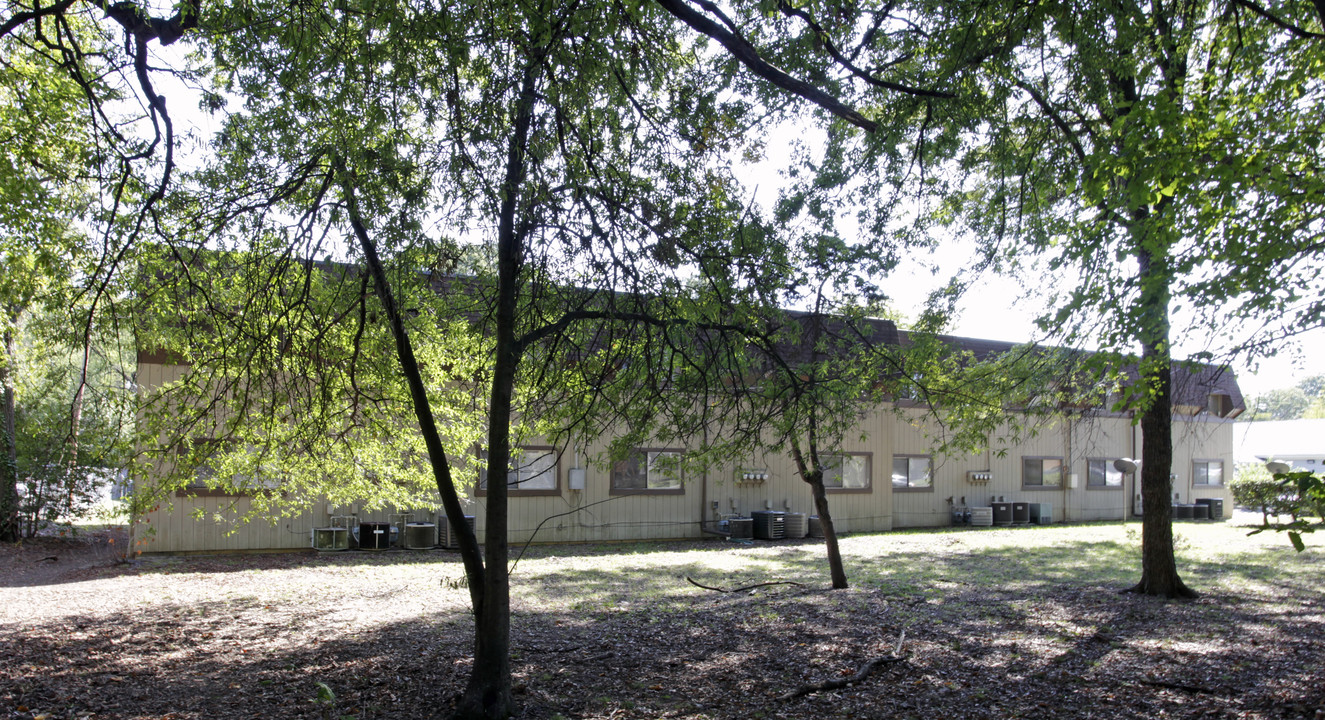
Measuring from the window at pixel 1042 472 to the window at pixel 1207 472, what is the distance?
640 cm

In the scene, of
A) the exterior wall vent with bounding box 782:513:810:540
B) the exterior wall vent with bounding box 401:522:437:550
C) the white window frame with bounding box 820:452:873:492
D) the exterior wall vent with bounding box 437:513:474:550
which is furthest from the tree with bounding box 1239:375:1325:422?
the exterior wall vent with bounding box 401:522:437:550

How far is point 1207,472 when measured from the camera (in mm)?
29328

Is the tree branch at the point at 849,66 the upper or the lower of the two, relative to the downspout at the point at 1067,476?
upper

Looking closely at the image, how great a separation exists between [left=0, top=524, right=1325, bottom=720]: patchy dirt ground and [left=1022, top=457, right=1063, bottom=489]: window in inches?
448

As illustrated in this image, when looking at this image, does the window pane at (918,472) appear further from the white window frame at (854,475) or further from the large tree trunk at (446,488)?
the large tree trunk at (446,488)

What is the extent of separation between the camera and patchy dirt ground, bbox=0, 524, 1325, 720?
6.24 meters

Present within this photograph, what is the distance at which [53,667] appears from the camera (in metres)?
7.02

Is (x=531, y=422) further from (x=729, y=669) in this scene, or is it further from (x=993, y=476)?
(x=993, y=476)

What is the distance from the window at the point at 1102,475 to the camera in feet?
87.0

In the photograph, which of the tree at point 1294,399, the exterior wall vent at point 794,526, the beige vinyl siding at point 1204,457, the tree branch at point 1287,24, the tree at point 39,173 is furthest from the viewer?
the tree at point 1294,399

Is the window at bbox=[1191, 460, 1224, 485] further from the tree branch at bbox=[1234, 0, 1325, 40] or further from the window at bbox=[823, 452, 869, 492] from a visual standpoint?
the tree branch at bbox=[1234, 0, 1325, 40]

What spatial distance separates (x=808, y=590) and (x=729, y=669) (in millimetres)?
4609

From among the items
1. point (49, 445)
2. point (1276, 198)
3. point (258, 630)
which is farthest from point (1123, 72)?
point (49, 445)

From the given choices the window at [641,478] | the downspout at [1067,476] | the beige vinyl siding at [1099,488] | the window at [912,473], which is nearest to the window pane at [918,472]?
the window at [912,473]
